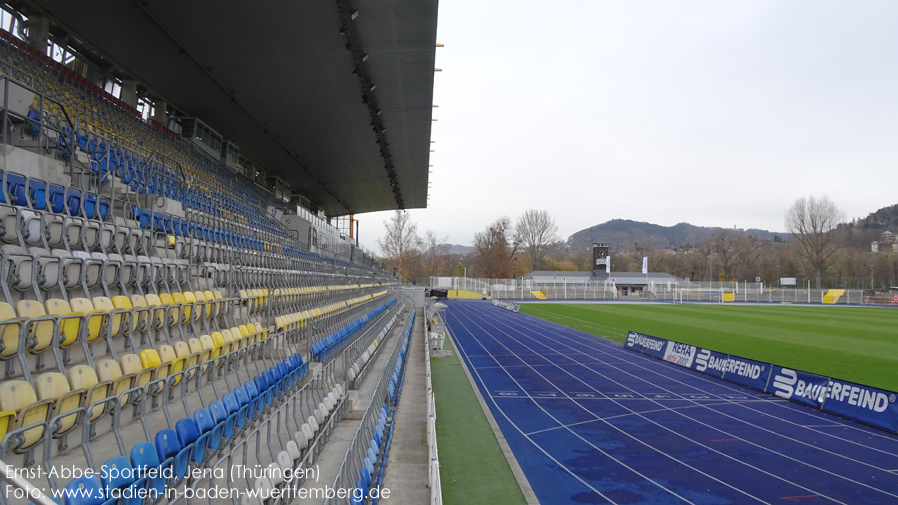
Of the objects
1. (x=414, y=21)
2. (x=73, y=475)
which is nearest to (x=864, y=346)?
(x=414, y=21)

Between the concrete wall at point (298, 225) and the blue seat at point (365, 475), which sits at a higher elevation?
the concrete wall at point (298, 225)

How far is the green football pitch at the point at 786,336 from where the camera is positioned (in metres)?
15.3

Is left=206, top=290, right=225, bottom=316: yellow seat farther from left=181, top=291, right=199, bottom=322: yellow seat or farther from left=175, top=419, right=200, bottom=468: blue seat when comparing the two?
left=175, top=419, right=200, bottom=468: blue seat

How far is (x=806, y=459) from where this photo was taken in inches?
322

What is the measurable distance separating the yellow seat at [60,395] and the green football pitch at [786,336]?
17029 millimetres

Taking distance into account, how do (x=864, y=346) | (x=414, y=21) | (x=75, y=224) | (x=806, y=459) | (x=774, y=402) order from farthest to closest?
(x=864, y=346), (x=414, y=21), (x=774, y=402), (x=806, y=459), (x=75, y=224)

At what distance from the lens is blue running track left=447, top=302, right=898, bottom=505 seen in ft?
23.0

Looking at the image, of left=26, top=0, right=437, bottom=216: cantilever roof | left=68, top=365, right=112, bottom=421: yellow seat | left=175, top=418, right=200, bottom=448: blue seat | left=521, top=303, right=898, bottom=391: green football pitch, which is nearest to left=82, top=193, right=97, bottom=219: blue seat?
left=68, top=365, right=112, bottom=421: yellow seat

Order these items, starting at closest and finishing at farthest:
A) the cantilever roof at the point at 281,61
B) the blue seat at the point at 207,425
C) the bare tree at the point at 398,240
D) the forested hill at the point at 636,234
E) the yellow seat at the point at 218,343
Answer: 1. the blue seat at the point at 207,425
2. the yellow seat at the point at 218,343
3. the cantilever roof at the point at 281,61
4. the bare tree at the point at 398,240
5. the forested hill at the point at 636,234

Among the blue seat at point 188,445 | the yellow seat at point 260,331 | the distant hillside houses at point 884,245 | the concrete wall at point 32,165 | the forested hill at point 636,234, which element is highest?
the forested hill at point 636,234

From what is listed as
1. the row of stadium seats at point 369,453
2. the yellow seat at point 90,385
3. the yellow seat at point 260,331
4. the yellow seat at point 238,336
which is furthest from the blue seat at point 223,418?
the yellow seat at point 260,331

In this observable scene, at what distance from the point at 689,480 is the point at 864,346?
17716mm

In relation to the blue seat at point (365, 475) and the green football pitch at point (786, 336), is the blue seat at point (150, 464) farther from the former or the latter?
the green football pitch at point (786, 336)

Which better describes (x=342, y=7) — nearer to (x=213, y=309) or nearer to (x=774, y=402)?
(x=213, y=309)
